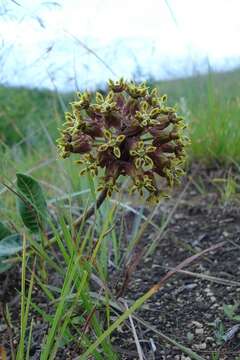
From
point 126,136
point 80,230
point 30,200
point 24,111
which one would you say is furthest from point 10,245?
point 24,111

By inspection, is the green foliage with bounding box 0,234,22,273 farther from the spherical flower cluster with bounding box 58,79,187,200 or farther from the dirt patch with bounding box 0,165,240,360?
the spherical flower cluster with bounding box 58,79,187,200

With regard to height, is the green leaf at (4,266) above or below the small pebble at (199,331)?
above

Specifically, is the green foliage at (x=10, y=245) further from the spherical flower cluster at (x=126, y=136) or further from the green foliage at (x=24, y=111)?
the green foliage at (x=24, y=111)

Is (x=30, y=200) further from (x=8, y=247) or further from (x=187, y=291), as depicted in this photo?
(x=187, y=291)

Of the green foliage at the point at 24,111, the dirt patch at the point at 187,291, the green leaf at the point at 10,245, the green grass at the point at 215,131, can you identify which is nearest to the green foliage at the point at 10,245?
the green leaf at the point at 10,245

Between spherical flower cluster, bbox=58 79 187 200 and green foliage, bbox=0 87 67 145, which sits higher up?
green foliage, bbox=0 87 67 145

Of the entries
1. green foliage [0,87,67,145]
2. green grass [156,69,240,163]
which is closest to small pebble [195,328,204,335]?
green grass [156,69,240,163]
